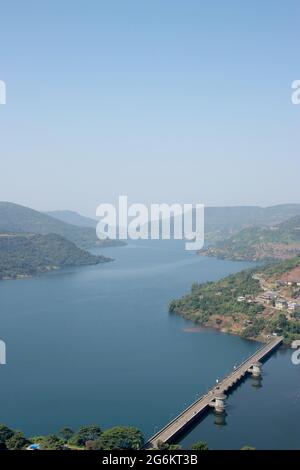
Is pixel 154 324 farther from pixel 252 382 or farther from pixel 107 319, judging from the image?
pixel 252 382

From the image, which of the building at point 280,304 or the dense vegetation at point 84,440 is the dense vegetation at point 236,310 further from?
the dense vegetation at point 84,440

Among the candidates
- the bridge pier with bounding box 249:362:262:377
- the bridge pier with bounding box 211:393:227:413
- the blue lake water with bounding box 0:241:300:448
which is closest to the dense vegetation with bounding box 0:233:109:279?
the blue lake water with bounding box 0:241:300:448

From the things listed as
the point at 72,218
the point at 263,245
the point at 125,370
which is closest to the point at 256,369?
the point at 125,370

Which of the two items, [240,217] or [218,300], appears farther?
[240,217]

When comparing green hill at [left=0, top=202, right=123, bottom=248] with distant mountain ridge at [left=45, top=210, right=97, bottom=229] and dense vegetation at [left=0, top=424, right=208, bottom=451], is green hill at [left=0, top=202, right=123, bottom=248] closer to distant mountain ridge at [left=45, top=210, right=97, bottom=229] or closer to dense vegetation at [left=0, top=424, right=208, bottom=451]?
distant mountain ridge at [left=45, top=210, right=97, bottom=229]

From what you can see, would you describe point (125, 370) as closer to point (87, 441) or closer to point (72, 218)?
point (87, 441)

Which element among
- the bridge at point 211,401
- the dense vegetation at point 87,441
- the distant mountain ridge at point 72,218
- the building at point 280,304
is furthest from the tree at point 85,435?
the distant mountain ridge at point 72,218
